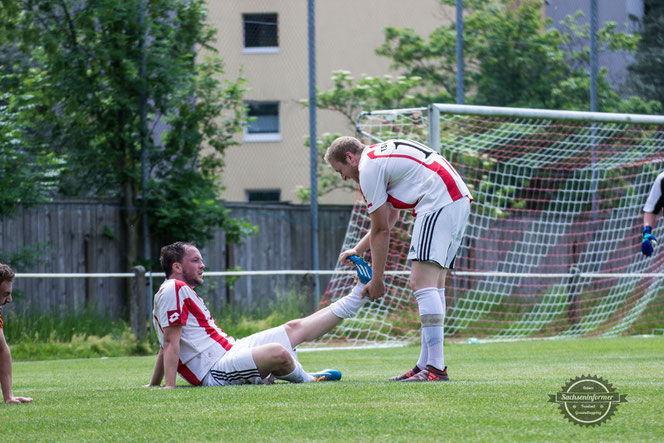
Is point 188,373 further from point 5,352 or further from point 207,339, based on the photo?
point 5,352

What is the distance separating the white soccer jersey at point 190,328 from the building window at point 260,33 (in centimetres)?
1272

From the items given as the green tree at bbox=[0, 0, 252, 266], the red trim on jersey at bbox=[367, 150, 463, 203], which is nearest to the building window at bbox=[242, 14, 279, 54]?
the green tree at bbox=[0, 0, 252, 266]

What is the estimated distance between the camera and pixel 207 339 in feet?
20.1

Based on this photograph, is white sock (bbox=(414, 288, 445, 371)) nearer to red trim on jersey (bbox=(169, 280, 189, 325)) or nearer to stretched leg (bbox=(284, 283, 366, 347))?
stretched leg (bbox=(284, 283, 366, 347))

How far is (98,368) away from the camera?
943 cm

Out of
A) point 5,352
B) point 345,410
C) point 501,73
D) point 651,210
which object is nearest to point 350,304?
point 345,410

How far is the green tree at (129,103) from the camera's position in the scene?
14.4 meters

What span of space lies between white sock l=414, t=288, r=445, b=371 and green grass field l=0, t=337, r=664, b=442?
25 centimetres

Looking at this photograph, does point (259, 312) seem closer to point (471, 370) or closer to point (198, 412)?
point (471, 370)

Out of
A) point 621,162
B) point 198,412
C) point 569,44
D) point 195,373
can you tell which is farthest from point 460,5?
point 198,412

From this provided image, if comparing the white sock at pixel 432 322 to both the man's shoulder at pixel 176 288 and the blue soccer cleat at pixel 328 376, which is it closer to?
the blue soccer cleat at pixel 328 376

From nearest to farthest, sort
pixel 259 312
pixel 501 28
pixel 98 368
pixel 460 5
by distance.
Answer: pixel 98 368, pixel 259 312, pixel 460 5, pixel 501 28

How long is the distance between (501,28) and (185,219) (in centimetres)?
892

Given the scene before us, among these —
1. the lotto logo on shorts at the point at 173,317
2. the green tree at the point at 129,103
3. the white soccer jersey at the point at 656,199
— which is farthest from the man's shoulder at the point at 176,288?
the green tree at the point at 129,103
